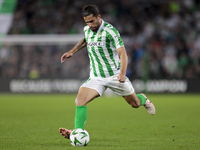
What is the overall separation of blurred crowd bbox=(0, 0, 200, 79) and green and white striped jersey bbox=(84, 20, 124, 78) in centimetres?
1282

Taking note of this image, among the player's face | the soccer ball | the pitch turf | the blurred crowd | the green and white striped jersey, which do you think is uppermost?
the blurred crowd

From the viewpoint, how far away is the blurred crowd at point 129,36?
19.1 m

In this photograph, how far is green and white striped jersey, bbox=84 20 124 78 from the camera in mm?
6035

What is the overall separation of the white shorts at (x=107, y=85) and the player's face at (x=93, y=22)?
0.81 m

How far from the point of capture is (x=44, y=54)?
19.5m

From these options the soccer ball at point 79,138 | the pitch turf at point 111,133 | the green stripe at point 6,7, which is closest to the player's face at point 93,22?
the soccer ball at point 79,138

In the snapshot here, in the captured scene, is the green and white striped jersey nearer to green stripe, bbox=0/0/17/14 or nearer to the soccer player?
the soccer player

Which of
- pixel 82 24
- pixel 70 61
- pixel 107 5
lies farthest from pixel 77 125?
pixel 107 5

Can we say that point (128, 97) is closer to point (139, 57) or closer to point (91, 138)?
point (91, 138)

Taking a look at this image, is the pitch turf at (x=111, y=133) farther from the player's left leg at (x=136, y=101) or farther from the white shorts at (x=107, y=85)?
the white shorts at (x=107, y=85)

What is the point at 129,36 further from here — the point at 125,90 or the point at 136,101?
the point at 125,90

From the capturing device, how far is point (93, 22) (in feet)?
19.2

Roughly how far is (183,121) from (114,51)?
3369 mm

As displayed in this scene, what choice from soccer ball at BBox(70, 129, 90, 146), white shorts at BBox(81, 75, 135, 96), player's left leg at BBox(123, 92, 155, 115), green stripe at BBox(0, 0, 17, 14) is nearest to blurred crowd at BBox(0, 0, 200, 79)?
green stripe at BBox(0, 0, 17, 14)
